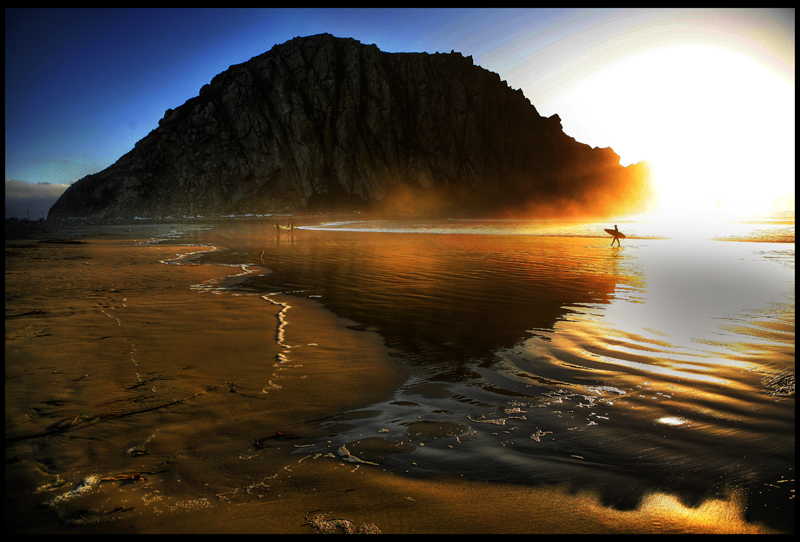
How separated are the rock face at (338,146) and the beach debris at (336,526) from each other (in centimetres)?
10728

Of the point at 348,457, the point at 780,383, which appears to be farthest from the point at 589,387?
the point at 348,457

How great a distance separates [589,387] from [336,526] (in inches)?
124

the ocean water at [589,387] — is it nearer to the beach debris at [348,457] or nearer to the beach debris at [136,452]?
the beach debris at [348,457]

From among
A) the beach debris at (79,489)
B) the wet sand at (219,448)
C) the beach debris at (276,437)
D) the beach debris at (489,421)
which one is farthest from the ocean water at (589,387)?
the beach debris at (79,489)

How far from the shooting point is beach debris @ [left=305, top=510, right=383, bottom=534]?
225cm

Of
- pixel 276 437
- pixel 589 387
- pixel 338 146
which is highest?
pixel 338 146

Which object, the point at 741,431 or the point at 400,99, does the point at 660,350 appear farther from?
the point at 400,99

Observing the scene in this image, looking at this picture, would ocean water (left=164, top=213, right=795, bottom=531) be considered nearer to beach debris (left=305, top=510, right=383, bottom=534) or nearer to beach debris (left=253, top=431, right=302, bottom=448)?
beach debris (left=253, top=431, right=302, bottom=448)

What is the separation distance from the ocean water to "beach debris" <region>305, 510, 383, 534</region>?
0.58m

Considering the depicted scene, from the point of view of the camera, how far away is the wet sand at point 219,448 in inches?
93.3

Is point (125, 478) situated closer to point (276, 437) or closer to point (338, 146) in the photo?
point (276, 437)

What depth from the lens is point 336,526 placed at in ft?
7.47

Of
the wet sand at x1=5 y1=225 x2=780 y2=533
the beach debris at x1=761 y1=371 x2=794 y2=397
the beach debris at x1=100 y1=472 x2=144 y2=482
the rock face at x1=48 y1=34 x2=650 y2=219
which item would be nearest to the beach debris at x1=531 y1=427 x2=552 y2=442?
the wet sand at x1=5 y1=225 x2=780 y2=533

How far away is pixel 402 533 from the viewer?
91.1 inches
